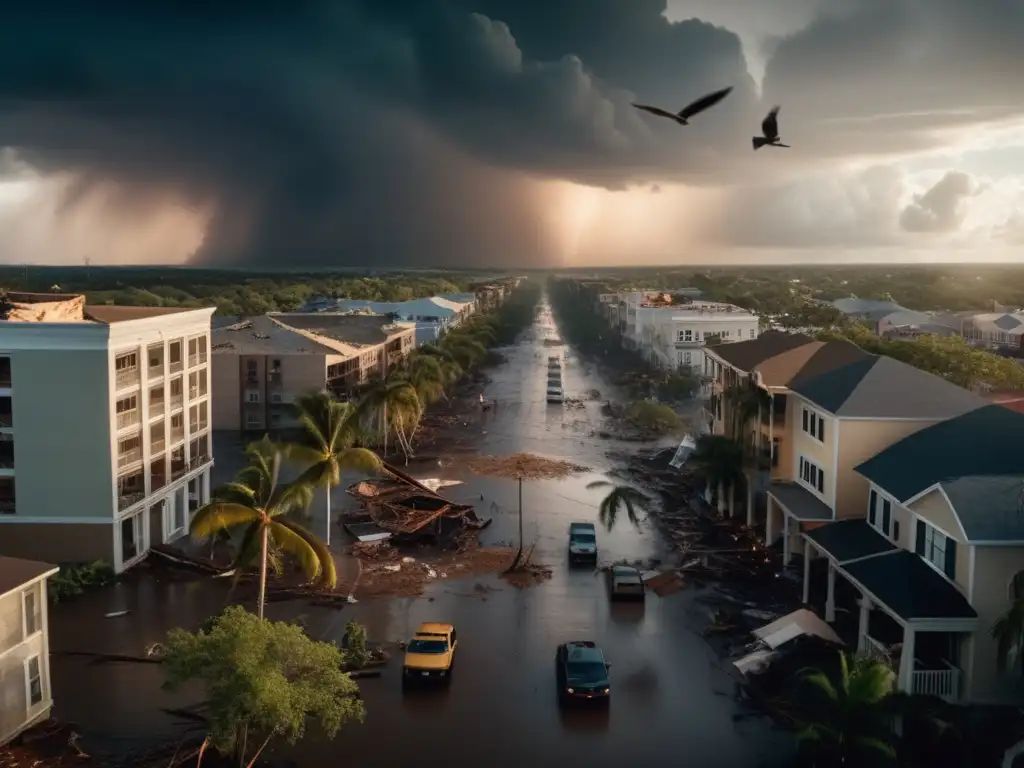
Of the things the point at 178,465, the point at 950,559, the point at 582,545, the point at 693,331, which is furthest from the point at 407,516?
the point at 693,331

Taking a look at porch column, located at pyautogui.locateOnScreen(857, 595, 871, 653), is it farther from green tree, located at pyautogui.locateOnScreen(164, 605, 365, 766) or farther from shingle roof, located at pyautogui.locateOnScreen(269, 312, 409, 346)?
shingle roof, located at pyautogui.locateOnScreen(269, 312, 409, 346)

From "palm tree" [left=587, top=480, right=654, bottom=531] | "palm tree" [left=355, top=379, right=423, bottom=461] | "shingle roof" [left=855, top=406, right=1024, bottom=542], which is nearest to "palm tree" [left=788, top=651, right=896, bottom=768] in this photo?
"shingle roof" [left=855, top=406, right=1024, bottom=542]

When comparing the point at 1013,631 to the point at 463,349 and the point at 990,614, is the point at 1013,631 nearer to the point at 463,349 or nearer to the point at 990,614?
the point at 990,614

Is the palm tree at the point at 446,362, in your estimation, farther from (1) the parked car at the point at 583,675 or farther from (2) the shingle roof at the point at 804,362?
(1) the parked car at the point at 583,675

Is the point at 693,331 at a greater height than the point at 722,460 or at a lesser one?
greater

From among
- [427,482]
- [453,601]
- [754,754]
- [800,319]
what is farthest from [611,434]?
[800,319]

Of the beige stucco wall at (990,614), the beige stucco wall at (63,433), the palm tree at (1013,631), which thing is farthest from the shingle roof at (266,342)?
the palm tree at (1013,631)

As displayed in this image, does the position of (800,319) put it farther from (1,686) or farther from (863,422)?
(1,686)
